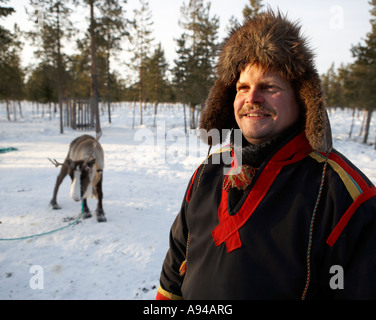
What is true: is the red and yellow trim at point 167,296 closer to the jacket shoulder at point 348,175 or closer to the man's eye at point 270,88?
the jacket shoulder at point 348,175

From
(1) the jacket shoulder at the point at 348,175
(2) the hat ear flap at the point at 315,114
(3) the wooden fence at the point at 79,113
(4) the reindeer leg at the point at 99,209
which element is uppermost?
(3) the wooden fence at the point at 79,113

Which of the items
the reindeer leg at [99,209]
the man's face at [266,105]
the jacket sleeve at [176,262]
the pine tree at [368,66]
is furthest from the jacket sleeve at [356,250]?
the pine tree at [368,66]

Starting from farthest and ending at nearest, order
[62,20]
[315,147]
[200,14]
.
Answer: [200,14] → [62,20] → [315,147]

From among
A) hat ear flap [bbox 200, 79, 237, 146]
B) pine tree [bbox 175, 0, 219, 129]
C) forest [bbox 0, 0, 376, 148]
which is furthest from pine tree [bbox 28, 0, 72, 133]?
hat ear flap [bbox 200, 79, 237, 146]

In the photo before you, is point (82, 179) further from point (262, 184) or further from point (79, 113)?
point (79, 113)

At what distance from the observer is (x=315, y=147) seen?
3.78 ft

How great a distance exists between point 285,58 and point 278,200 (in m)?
0.82

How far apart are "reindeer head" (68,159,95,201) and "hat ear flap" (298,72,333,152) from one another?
4.45 metres

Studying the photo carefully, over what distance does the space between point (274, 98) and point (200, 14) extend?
2819 cm

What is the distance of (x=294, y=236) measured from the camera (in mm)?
1100

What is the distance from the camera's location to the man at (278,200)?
3.33ft

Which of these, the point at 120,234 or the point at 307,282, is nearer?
the point at 307,282
